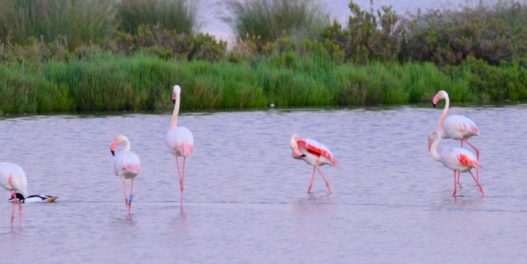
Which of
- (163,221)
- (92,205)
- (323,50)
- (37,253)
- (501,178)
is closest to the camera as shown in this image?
(37,253)

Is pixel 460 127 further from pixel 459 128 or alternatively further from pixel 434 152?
pixel 434 152

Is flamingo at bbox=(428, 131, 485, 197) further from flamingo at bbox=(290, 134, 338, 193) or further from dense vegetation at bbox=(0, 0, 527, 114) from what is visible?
dense vegetation at bbox=(0, 0, 527, 114)

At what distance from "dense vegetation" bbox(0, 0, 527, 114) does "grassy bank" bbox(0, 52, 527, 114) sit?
0.02m

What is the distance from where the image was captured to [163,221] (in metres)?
11.6

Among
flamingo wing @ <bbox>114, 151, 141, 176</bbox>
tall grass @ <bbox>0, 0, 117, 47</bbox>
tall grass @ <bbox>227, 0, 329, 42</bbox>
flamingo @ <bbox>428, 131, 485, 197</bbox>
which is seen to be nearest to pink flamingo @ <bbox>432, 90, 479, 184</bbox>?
flamingo @ <bbox>428, 131, 485, 197</bbox>

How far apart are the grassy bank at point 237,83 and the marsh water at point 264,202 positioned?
8.51 ft

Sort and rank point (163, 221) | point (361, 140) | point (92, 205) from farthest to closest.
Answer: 1. point (361, 140)
2. point (92, 205)
3. point (163, 221)

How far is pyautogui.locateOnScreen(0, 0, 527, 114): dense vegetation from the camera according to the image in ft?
75.4

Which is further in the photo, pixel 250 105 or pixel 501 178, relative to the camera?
pixel 250 105

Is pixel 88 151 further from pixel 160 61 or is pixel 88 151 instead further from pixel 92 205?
pixel 160 61

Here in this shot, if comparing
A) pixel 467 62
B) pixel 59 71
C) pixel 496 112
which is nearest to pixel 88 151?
pixel 59 71

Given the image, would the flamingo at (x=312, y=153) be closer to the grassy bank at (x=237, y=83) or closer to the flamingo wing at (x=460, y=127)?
the flamingo wing at (x=460, y=127)

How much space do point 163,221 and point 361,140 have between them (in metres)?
7.13

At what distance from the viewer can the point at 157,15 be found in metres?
29.4
